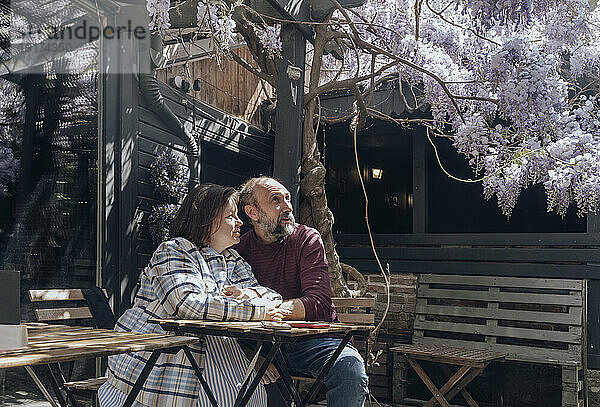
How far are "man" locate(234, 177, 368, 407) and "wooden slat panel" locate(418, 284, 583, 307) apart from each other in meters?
3.15

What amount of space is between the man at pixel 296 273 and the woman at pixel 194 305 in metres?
0.22

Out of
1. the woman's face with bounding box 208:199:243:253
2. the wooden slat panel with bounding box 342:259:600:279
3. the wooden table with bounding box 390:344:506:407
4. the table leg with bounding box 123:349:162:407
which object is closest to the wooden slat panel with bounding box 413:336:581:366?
the wooden table with bounding box 390:344:506:407

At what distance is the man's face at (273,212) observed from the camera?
9.72 ft

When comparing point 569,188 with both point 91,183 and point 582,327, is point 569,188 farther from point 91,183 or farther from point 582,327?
point 91,183

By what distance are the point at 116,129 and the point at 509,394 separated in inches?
150

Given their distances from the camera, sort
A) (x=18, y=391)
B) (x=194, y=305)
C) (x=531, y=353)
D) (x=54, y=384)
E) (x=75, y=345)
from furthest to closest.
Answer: (x=531, y=353) → (x=18, y=391) → (x=194, y=305) → (x=54, y=384) → (x=75, y=345)

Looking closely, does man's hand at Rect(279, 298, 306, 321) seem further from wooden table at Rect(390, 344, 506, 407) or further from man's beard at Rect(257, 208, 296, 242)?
wooden table at Rect(390, 344, 506, 407)

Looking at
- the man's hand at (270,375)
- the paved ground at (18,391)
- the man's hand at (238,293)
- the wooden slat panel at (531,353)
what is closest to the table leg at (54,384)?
the man's hand at (238,293)

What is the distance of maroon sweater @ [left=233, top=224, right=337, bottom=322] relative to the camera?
283cm

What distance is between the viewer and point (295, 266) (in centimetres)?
293

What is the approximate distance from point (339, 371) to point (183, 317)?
2.14 feet

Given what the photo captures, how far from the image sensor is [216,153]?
20.4 ft

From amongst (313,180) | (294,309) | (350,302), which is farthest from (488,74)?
(294,309)

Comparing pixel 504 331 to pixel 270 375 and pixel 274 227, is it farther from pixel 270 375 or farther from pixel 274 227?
pixel 270 375
